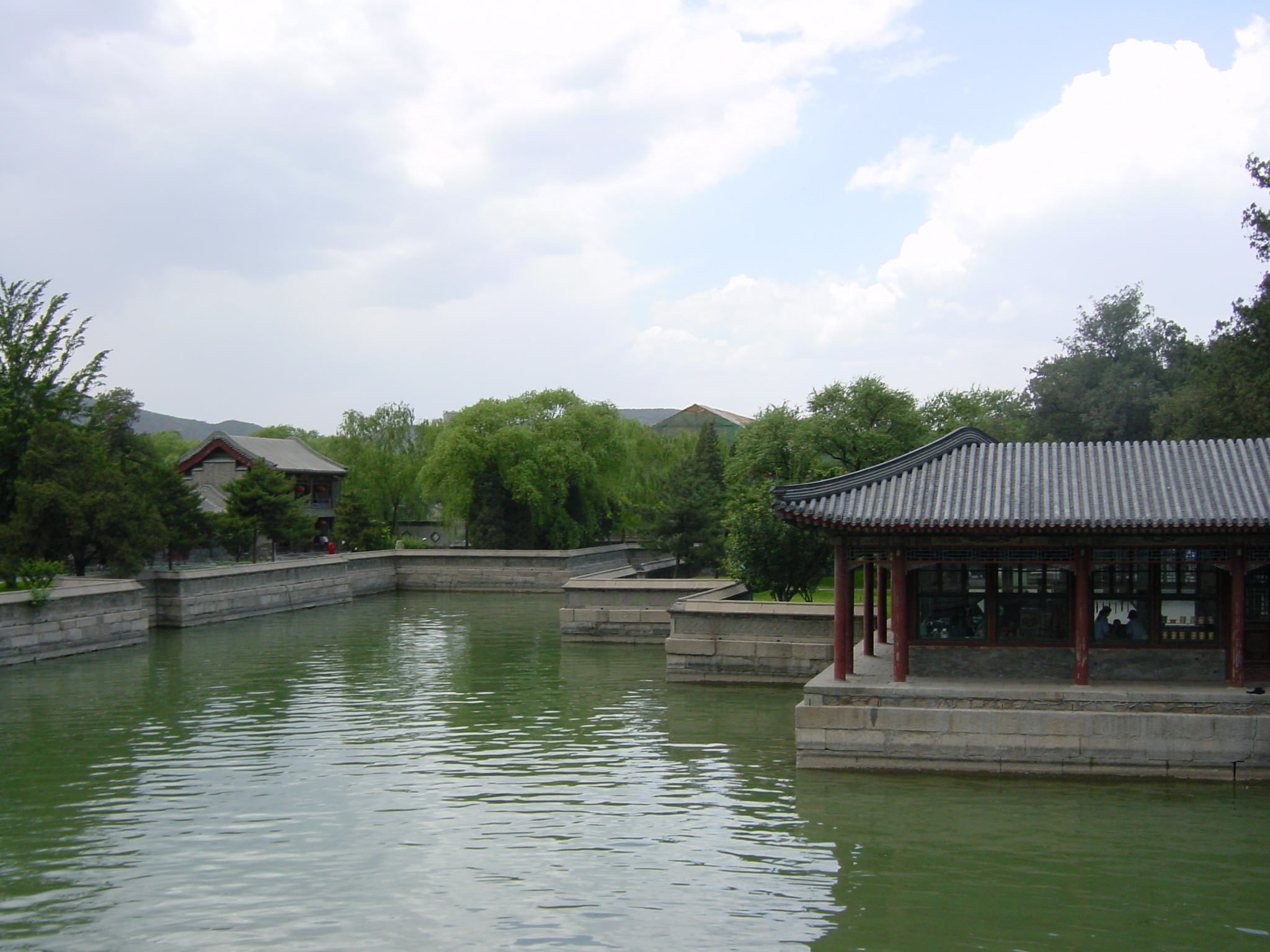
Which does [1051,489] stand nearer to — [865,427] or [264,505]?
[865,427]

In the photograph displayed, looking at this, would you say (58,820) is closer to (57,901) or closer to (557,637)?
(57,901)

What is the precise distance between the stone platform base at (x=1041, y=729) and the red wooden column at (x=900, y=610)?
41cm

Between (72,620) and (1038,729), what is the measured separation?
71.7 feet

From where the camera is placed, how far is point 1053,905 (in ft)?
32.2

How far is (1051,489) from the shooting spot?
50.7 feet

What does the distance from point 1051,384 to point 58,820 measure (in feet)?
203

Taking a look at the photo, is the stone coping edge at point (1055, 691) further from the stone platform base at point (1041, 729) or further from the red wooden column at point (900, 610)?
the red wooden column at point (900, 610)

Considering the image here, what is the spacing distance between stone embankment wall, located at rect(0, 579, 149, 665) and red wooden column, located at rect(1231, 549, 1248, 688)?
23546mm

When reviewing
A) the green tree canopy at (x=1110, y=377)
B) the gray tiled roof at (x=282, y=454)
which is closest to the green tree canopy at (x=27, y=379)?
the gray tiled roof at (x=282, y=454)

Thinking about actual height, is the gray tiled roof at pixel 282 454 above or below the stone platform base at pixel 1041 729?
above

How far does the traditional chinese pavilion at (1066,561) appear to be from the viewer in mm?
14617

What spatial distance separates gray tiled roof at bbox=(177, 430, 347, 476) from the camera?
54.8 m

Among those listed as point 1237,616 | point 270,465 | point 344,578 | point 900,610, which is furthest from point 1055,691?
point 270,465

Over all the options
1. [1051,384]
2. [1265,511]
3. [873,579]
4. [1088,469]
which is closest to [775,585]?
[873,579]
